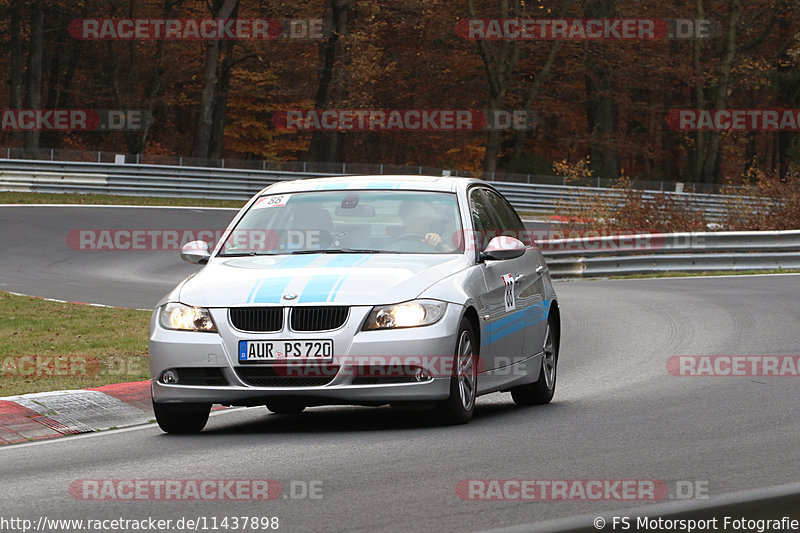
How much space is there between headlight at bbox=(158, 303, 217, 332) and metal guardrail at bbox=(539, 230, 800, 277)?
1711 cm

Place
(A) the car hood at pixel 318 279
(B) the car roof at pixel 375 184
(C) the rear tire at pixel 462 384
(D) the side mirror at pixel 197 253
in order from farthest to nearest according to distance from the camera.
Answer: (B) the car roof at pixel 375 184, (D) the side mirror at pixel 197 253, (C) the rear tire at pixel 462 384, (A) the car hood at pixel 318 279

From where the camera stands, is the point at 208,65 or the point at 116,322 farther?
the point at 208,65

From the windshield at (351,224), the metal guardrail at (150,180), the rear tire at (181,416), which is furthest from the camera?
the metal guardrail at (150,180)

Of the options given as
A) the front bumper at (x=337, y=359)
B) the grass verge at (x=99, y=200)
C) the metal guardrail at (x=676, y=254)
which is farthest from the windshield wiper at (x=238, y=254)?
the grass verge at (x=99, y=200)

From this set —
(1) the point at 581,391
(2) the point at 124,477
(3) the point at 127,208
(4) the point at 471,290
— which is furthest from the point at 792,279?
(3) the point at 127,208

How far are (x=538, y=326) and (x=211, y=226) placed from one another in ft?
81.8

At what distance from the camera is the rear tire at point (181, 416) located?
30.0 feet

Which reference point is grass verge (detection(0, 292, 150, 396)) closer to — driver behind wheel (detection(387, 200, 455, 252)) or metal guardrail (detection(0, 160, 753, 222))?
driver behind wheel (detection(387, 200, 455, 252))

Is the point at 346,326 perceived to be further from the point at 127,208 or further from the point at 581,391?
the point at 127,208

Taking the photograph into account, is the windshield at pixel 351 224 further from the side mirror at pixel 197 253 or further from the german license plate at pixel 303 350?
the german license plate at pixel 303 350

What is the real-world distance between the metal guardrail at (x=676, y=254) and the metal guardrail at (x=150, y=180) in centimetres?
1232

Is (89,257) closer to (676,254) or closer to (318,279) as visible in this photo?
(676,254)

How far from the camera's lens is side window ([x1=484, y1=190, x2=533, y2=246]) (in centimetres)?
1118

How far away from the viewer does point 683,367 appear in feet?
42.1
